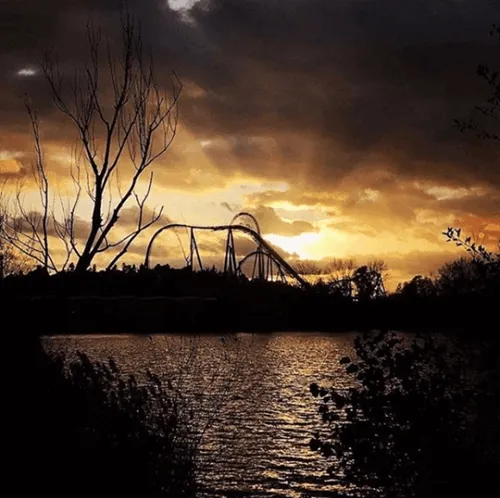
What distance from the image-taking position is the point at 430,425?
859 cm

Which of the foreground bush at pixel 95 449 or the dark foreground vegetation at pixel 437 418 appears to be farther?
the foreground bush at pixel 95 449

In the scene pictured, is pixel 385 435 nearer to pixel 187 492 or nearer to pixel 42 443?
pixel 187 492

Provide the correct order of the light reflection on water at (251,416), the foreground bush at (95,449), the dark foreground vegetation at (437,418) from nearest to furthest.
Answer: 1. the dark foreground vegetation at (437,418)
2. the foreground bush at (95,449)
3. the light reflection on water at (251,416)

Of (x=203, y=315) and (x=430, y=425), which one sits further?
(x=203, y=315)

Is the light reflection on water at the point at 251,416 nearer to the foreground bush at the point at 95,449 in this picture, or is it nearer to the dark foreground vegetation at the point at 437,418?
the foreground bush at the point at 95,449

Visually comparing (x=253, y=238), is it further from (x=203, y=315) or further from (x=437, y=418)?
(x=437, y=418)

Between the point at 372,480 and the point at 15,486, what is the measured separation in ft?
12.8

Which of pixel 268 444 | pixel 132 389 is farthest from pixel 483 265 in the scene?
pixel 268 444

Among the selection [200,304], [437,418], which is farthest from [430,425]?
[200,304]

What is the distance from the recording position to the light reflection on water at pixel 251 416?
42.6ft

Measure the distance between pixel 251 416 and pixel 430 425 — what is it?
12.6 metres

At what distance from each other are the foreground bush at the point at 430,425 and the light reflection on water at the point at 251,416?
213 centimetres

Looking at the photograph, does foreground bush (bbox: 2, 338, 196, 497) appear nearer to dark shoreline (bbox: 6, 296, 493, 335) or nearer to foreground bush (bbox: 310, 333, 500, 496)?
foreground bush (bbox: 310, 333, 500, 496)

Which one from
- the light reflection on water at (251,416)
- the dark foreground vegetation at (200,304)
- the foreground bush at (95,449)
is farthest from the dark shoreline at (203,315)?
the foreground bush at (95,449)
